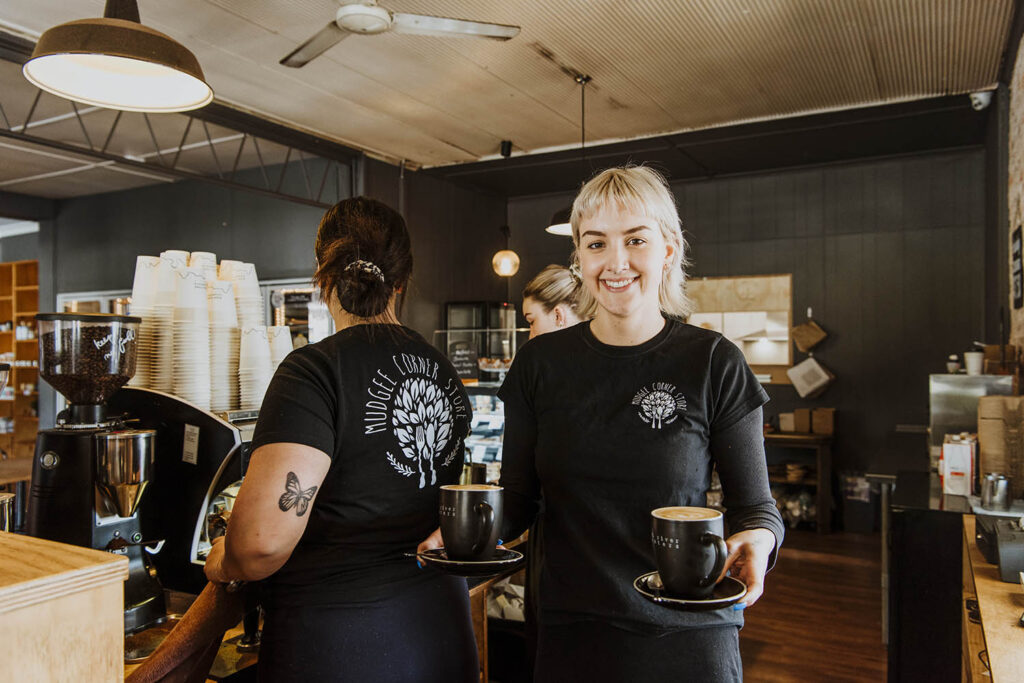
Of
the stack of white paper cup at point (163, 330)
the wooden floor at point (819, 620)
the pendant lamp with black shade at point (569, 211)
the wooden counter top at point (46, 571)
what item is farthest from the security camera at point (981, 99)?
the wooden counter top at point (46, 571)

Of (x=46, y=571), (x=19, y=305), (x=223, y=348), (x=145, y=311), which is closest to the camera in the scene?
(x=46, y=571)

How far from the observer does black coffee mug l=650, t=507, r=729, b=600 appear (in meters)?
0.96

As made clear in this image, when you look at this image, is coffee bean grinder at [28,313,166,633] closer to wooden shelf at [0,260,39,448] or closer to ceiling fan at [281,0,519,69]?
ceiling fan at [281,0,519,69]

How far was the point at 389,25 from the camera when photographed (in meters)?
3.42

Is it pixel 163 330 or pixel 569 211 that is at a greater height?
pixel 569 211

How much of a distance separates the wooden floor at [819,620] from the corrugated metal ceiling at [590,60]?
11.1 ft

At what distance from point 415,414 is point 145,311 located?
3.22 ft

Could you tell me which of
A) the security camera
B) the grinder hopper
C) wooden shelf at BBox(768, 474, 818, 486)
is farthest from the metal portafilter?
wooden shelf at BBox(768, 474, 818, 486)

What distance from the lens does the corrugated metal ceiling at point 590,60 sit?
414 cm

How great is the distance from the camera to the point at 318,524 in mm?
1368

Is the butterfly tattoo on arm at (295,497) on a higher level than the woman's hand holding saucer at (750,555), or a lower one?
higher

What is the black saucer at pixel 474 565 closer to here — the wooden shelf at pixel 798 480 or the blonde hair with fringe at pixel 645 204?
the blonde hair with fringe at pixel 645 204

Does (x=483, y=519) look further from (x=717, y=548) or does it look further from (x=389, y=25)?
(x=389, y=25)

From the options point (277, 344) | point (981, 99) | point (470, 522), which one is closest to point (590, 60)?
point (981, 99)
